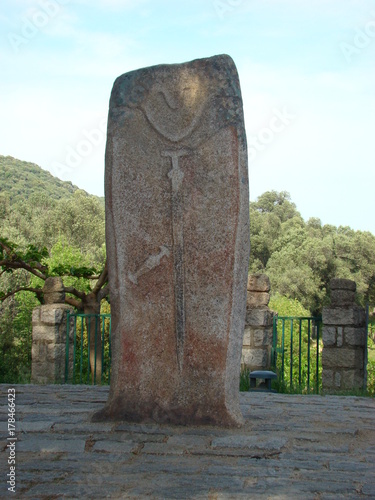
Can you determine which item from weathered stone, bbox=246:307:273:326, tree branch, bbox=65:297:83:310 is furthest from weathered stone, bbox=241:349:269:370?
tree branch, bbox=65:297:83:310

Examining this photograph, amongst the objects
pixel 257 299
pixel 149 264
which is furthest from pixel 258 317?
pixel 149 264

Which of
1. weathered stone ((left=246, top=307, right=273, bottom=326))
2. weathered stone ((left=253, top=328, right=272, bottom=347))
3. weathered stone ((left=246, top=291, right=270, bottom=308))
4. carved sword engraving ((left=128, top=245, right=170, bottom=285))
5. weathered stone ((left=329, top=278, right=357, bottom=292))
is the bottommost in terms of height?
weathered stone ((left=253, top=328, right=272, bottom=347))

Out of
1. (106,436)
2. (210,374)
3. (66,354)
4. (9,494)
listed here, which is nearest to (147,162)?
(210,374)

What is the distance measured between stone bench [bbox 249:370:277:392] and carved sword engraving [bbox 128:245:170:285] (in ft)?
8.85

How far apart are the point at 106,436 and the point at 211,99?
235 centimetres

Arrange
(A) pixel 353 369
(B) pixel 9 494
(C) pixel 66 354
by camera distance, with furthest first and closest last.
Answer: (C) pixel 66 354 → (A) pixel 353 369 → (B) pixel 9 494

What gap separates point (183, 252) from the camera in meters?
4.25

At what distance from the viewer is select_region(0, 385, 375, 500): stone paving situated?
2.96 m

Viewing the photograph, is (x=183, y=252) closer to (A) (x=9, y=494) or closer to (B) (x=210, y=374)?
(B) (x=210, y=374)

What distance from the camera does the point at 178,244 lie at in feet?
14.0

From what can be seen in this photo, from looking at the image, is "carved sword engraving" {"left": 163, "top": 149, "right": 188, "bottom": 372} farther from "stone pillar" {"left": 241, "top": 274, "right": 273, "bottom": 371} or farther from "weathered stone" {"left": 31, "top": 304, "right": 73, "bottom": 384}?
"stone pillar" {"left": 241, "top": 274, "right": 273, "bottom": 371}

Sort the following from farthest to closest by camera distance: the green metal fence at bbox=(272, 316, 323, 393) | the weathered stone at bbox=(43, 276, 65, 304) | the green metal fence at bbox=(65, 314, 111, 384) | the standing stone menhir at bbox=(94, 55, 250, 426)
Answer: the weathered stone at bbox=(43, 276, 65, 304) < the green metal fence at bbox=(65, 314, 111, 384) < the green metal fence at bbox=(272, 316, 323, 393) < the standing stone menhir at bbox=(94, 55, 250, 426)

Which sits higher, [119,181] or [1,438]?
[119,181]

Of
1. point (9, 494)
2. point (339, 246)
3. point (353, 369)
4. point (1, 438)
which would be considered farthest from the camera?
point (339, 246)
